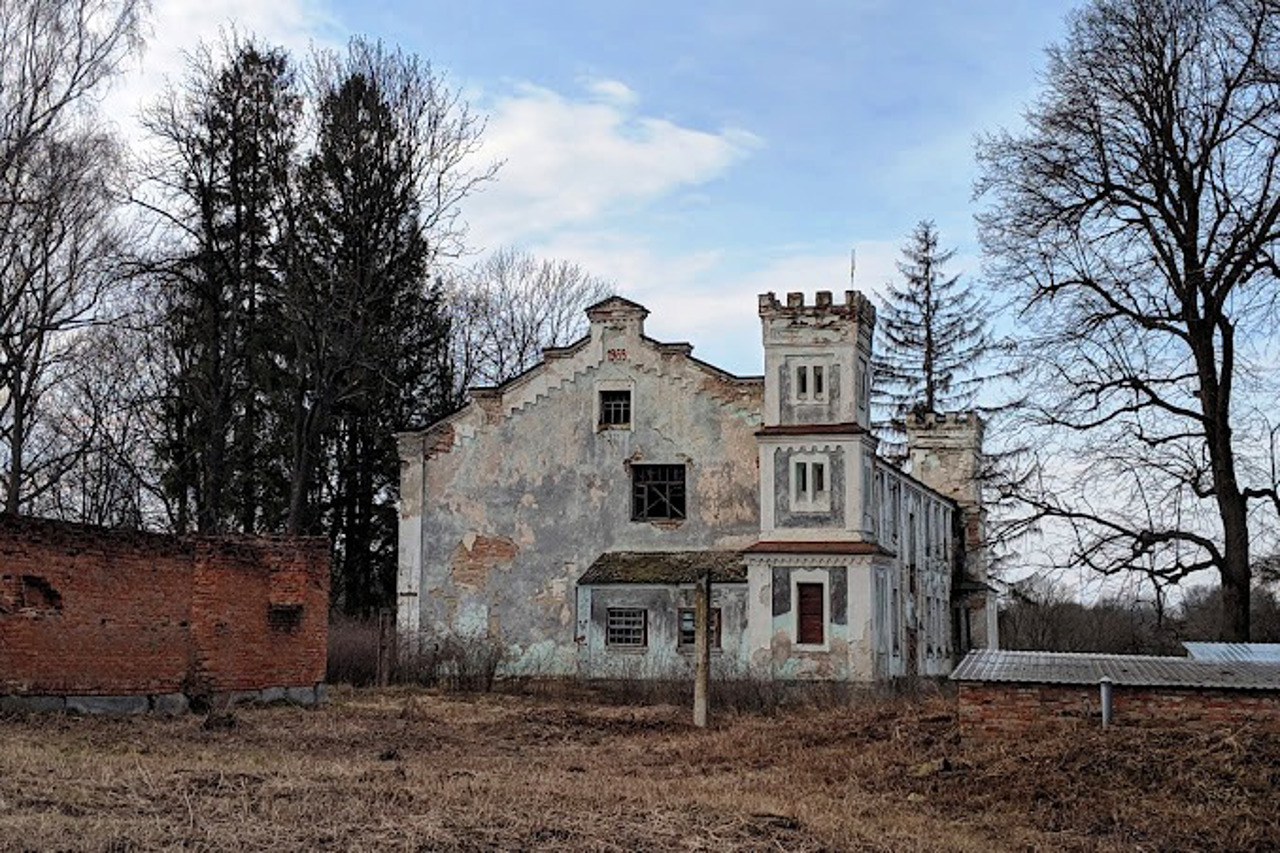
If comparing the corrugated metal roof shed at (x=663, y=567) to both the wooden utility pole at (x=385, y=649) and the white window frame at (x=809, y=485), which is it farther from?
the wooden utility pole at (x=385, y=649)

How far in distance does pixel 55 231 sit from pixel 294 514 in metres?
9.06

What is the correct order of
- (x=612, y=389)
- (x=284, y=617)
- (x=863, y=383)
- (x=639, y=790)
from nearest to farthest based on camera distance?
(x=639, y=790)
(x=284, y=617)
(x=863, y=383)
(x=612, y=389)

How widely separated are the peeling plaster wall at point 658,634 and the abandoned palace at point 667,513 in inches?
1.7

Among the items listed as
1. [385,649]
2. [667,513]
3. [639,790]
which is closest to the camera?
[639,790]

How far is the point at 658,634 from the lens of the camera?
34094 millimetres

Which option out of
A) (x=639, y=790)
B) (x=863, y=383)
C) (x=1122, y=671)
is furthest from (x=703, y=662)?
(x=863, y=383)

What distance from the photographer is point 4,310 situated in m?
30.3

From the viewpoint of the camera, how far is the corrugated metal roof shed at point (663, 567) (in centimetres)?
3381

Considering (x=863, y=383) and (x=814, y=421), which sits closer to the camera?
(x=814, y=421)

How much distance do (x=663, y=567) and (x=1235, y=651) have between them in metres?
15.2

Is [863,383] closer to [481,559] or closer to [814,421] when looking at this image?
[814,421]

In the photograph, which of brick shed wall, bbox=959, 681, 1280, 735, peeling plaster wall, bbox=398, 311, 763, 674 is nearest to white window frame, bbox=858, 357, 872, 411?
peeling plaster wall, bbox=398, 311, 763, 674

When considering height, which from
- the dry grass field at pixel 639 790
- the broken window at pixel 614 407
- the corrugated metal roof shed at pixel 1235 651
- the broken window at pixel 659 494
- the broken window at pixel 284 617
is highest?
the broken window at pixel 614 407

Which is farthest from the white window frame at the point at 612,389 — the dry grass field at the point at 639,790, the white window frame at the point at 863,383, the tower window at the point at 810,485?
the dry grass field at the point at 639,790
